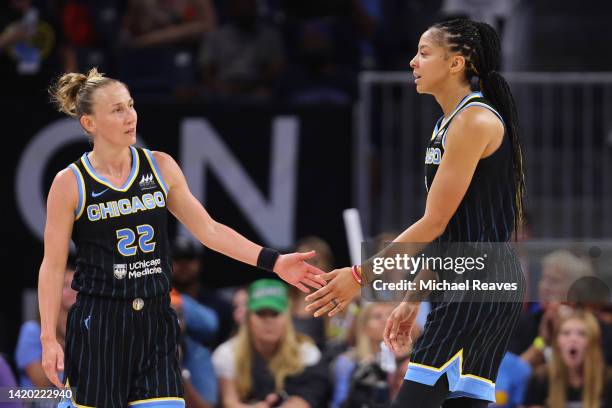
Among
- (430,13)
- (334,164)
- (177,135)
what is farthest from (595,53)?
(177,135)

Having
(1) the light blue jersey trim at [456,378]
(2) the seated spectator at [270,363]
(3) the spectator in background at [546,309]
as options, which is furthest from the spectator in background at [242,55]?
(1) the light blue jersey trim at [456,378]

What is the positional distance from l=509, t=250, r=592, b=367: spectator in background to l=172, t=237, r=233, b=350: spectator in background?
2142 millimetres

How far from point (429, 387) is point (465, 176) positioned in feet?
2.81

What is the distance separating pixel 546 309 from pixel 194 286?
2.51 m

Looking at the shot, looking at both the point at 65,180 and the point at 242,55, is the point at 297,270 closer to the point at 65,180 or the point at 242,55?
the point at 65,180

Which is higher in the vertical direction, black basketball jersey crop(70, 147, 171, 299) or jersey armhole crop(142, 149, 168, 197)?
jersey armhole crop(142, 149, 168, 197)

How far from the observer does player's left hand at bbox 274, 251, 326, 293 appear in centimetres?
561

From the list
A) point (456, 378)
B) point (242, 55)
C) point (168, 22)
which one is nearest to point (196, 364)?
point (456, 378)

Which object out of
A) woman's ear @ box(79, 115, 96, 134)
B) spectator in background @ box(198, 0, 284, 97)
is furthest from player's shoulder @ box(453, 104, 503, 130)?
spectator in background @ box(198, 0, 284, 97)

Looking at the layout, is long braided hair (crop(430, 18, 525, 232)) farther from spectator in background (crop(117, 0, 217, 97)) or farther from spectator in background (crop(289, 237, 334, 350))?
spectator in background (crop(117, 0, 217, 97))

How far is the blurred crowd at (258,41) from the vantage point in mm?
11094

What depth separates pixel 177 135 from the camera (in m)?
9.89

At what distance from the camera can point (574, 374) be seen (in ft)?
26.4

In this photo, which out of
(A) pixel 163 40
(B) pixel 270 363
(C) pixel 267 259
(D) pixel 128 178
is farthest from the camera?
(A) pixel 163 40
